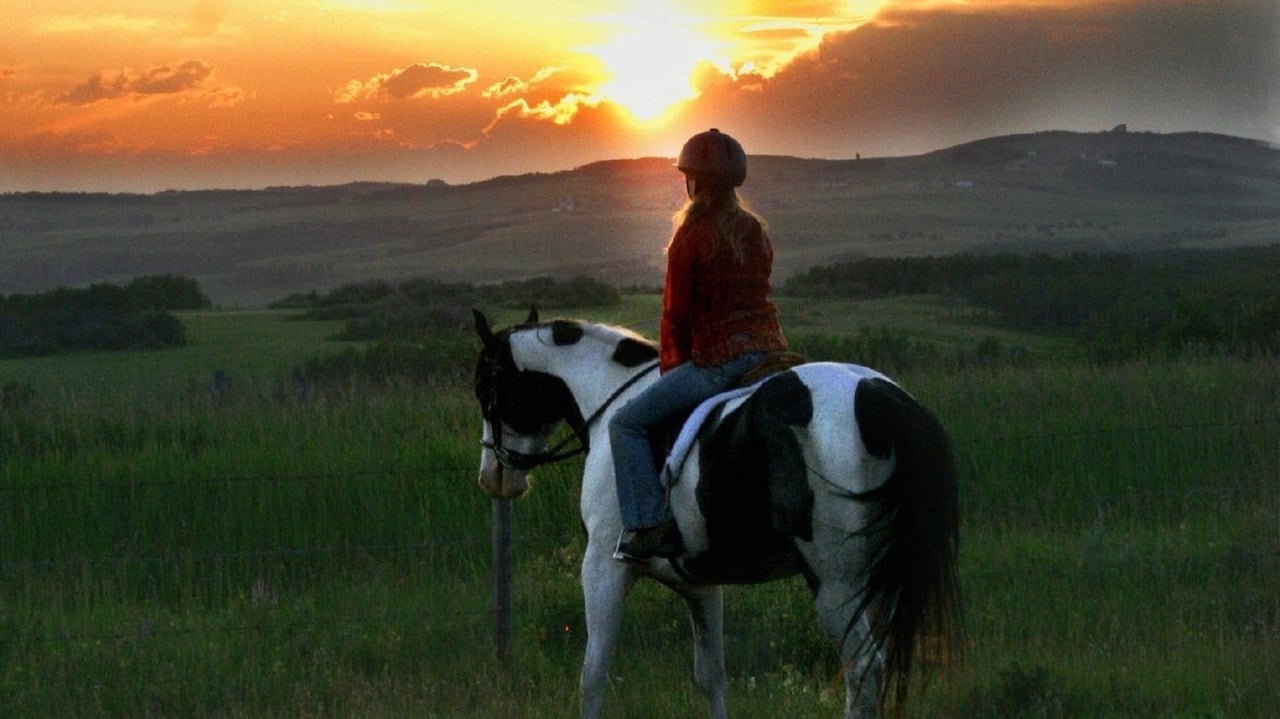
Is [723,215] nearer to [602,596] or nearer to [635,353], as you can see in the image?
[635,353]

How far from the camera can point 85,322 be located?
42250 mm

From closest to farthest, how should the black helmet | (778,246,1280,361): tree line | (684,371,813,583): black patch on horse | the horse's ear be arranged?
(684,371,813,583): black patch on horse, the black helmet, the horse's ear, (778,246,1280,361): tree line

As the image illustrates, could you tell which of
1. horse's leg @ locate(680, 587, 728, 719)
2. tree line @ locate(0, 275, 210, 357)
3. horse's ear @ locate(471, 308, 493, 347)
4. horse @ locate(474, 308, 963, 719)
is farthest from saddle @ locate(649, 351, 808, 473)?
tree line @ locate(0, 275, 210, 357)

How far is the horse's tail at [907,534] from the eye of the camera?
4.84 m

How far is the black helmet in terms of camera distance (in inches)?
217

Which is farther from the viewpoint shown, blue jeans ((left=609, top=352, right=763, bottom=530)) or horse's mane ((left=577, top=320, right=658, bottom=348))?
horse's mane ((left=577, top=320, right=658, bottom=348))

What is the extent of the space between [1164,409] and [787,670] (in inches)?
319

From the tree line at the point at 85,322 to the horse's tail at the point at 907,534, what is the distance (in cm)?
3597

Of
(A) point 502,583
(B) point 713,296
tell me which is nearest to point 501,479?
(A) point 502,583

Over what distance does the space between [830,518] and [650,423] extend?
0.90 meters

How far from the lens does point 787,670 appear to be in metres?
7.12

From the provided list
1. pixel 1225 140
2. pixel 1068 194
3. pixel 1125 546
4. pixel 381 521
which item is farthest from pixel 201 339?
pixel 1225 140

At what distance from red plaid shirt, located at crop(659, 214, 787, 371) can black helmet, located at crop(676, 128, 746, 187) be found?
0.60 feet

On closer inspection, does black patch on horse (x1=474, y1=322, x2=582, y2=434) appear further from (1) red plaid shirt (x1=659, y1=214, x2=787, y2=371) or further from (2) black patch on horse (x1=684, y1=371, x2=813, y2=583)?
(2) black patch on horse (x1=684, y1=371, x2=813, y2=583)
